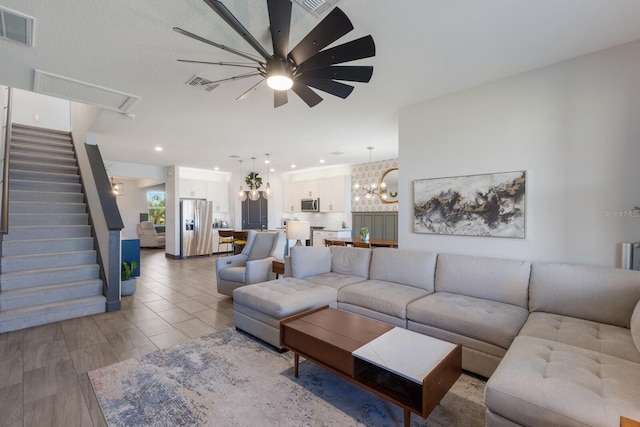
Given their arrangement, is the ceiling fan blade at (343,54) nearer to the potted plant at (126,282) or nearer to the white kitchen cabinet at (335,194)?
the potted plant at (126,282)

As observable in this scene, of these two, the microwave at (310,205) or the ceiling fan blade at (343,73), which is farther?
the microwave at (310,205)

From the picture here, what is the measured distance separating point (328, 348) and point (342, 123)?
3.33 meters

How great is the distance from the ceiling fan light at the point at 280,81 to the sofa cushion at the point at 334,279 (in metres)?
2.16

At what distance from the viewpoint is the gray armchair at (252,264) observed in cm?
410

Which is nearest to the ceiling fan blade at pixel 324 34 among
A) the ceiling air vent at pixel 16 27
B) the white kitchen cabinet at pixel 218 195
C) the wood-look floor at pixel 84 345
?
the ceiling air vent at pixel 16 27

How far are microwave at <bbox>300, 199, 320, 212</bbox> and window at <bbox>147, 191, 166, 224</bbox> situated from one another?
257 inches

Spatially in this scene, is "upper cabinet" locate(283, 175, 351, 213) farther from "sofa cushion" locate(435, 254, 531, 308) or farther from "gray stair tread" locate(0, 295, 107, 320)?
"gray stair tread" locate(0, 295, 107, 320)

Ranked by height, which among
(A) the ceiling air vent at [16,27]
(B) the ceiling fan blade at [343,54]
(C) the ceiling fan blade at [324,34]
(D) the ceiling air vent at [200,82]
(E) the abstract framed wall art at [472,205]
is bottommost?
(E) the abstract framed wall art at [472,205]

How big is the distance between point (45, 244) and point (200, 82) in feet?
11.4

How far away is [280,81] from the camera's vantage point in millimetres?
2033

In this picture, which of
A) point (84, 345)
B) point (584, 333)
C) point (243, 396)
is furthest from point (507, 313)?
point (84, 345)

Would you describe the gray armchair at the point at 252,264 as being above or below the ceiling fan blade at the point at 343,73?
below

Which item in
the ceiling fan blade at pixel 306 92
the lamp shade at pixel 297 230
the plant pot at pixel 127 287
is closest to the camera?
the ceiling fan blade at pixel 306 92

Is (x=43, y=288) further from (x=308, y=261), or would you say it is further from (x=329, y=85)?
(x=329, y=85)
